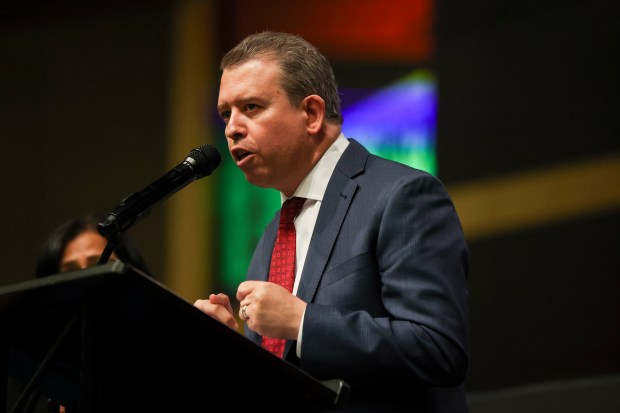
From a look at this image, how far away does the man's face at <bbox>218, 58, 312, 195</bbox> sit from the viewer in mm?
1895

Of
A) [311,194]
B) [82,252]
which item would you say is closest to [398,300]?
[311,194]

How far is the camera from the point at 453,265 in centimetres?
171

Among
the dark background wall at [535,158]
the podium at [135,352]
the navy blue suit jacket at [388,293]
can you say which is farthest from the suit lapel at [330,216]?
the dark background wall at [535,158]

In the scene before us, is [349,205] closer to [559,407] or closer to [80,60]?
[559,407]

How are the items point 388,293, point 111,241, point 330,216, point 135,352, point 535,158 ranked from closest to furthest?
point 135,352 < point 111,241 < point 388,293 < point 330,216 < point 535,158

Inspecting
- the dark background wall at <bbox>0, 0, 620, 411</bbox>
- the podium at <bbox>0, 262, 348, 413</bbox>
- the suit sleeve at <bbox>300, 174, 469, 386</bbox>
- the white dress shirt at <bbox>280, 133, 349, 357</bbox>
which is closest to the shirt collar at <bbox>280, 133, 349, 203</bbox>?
the white dress shirt at <bbox>280, 133, 349, 357</bbox>

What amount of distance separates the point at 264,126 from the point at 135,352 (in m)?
0.70

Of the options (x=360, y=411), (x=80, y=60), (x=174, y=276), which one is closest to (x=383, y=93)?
(x=174, y=276)

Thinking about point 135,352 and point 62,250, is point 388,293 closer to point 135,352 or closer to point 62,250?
point 135,352

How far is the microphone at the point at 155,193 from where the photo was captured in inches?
60.7

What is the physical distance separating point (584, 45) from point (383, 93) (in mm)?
810

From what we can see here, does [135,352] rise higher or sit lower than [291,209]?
lower

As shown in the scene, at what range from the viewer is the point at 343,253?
1761 millimetres

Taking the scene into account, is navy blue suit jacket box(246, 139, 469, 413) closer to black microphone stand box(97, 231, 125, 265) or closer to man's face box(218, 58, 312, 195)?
man's face box(218, 58, 312, 195)
